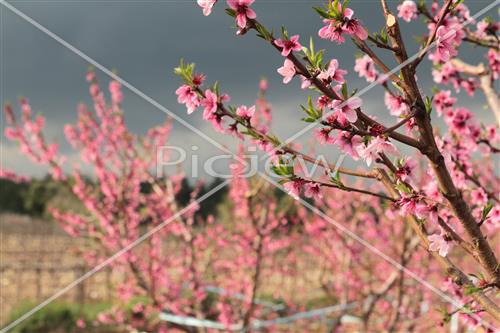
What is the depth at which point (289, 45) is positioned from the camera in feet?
6.07

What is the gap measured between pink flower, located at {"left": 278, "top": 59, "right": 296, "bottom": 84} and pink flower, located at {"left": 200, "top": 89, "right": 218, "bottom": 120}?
41 cm

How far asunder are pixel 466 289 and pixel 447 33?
1.01 metres

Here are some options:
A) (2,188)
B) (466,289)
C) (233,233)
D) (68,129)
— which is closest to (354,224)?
(233,233)

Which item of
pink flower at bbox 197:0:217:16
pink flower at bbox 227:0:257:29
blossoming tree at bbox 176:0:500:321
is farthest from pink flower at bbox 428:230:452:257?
pink flower at bbox 197:0:217:16

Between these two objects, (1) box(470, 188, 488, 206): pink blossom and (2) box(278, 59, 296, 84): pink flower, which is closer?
(2) box(278, 59, 296, 84): pink flower

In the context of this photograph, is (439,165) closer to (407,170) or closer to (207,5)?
(407,170)

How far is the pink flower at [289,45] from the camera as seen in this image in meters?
1.84

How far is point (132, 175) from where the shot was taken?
813 cm

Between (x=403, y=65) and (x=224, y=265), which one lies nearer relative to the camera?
(x=403, y=65)

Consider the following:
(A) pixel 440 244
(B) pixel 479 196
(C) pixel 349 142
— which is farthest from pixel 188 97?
(B) pixel 479 196

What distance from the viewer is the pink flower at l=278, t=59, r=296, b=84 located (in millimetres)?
1858

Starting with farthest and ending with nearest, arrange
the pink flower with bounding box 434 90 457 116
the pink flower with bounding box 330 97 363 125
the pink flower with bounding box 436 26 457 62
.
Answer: the pink flower with bounding box 434 90 457 116 < the pink flower with bounding box 436 26 457 62 < the pink flower with bounding box 330 97 363 125

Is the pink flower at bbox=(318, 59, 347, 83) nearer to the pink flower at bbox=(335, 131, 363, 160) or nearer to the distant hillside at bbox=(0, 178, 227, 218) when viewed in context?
the pink flower at bbox=(335, 131, 363, 160)

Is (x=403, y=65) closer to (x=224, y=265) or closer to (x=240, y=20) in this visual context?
(x=240, y=20)
